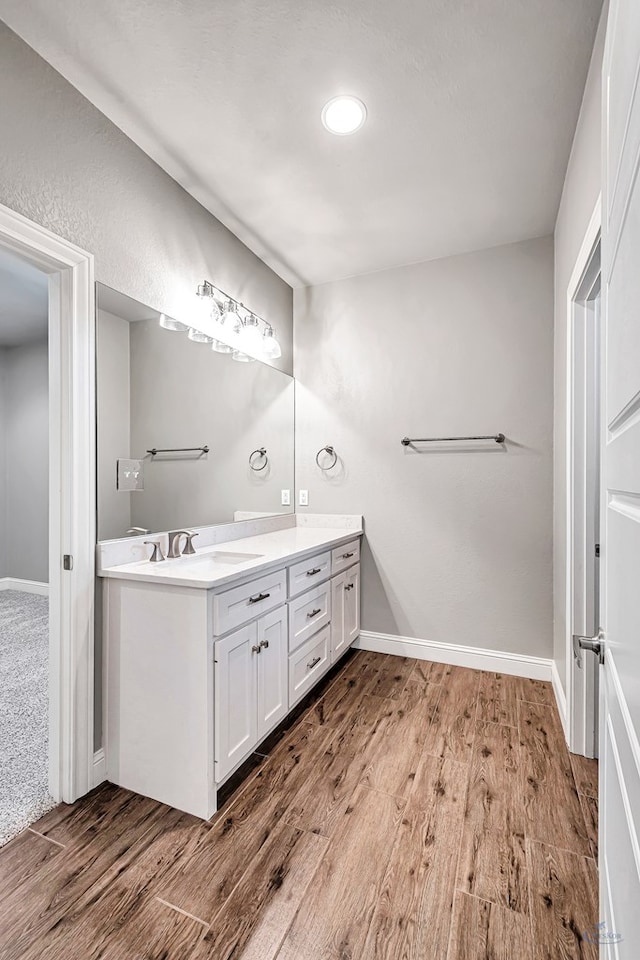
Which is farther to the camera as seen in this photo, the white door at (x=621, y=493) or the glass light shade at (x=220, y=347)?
the glass light shade at (x=220, y=347)

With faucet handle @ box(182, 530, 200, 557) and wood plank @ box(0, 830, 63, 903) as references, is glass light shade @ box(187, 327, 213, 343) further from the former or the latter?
wood plank @ box(0, 830, 63, 903)

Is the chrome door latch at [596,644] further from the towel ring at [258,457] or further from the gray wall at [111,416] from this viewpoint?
the towel ring at [258,457]

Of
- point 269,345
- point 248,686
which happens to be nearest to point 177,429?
point 269,345

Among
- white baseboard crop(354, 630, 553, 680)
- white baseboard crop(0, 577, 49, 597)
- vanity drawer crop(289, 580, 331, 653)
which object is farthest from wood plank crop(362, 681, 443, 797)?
white baseboard crop(0, 577, 49, 597)

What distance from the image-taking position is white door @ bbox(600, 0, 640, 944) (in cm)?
50

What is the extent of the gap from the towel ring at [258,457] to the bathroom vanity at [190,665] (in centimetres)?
85

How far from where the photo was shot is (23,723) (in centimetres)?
210

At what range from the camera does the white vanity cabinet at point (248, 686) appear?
160cm

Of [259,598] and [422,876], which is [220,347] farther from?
[422,876]

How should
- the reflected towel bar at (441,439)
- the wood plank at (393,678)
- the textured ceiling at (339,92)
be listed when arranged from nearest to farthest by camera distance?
the textured ceiling at (339,92)
the wood plank at (393,678)
the reflected towel bar at (441,439)

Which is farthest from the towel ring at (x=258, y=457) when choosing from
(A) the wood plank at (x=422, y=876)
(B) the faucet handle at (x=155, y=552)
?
(A) the wood plank at (x=422, y=876)

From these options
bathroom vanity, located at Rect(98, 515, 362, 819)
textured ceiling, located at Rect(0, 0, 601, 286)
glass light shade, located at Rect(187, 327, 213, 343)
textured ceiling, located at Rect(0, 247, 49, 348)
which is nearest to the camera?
textured ceiling, located at Rect(0, 0, 601, 286)

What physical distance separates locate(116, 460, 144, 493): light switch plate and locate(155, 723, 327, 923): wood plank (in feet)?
4.20

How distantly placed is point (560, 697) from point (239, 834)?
167cm
